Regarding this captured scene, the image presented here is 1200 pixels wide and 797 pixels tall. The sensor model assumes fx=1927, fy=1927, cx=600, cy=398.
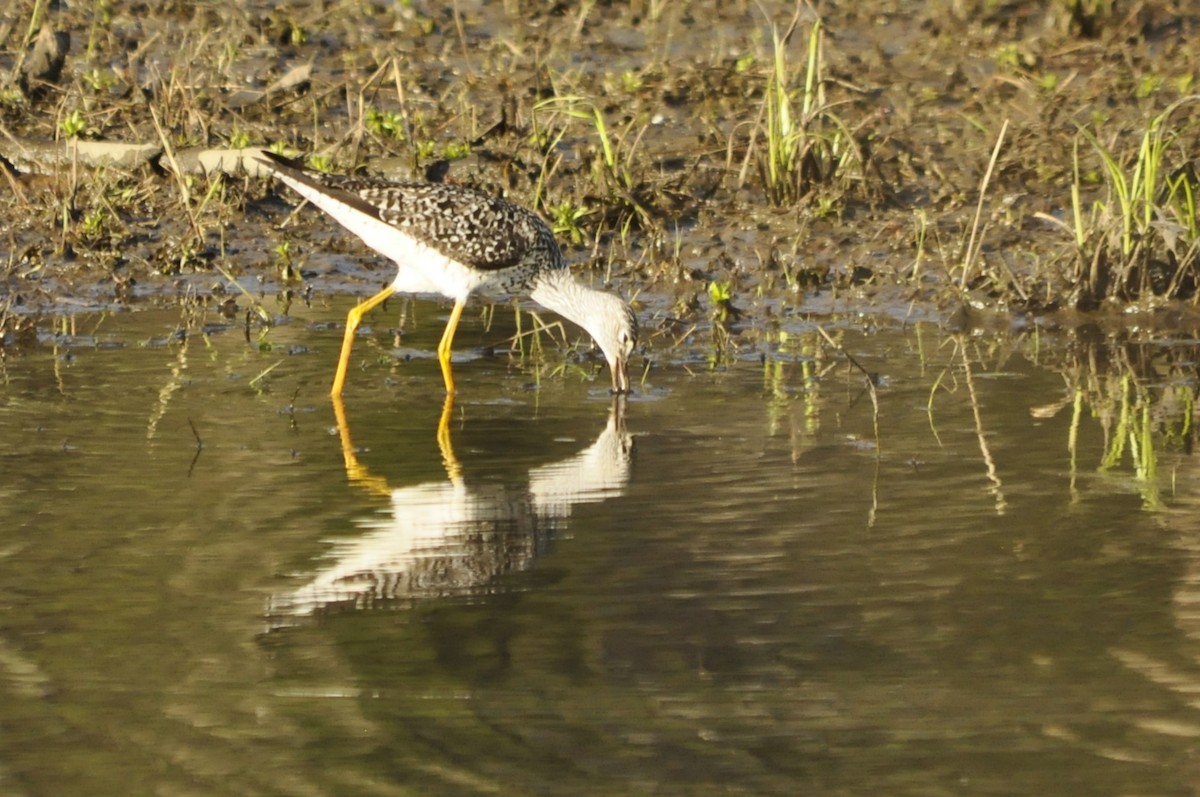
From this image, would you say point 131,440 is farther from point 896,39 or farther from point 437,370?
point 896,39

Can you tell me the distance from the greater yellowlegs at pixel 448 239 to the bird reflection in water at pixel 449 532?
148 cm

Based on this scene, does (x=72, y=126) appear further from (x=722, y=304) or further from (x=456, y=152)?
(x=722, y=304)

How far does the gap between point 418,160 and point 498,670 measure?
7.01 meters

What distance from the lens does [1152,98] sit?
41.7 feet

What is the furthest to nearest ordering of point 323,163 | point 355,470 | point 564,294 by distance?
point 323,163 < point 564,294 < point 355,470

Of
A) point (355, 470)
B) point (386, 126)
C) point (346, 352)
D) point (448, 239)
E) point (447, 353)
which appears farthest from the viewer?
point (386, 126)

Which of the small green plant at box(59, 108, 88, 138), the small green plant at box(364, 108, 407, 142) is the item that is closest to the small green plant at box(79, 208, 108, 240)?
the small green plant at box(59, 108, 88, 138)

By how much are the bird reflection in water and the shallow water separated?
0.06ft

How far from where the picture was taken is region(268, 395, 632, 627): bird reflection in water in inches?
222

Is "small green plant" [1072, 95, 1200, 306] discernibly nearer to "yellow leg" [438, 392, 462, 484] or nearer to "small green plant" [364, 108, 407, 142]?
"yellow leg" [438, 392, 462, 484]

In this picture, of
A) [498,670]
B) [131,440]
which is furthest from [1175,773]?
[131,440]

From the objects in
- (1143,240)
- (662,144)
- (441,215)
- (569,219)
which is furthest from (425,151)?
(1143,240)

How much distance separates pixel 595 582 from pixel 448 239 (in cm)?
357

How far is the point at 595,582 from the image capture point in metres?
5.72
